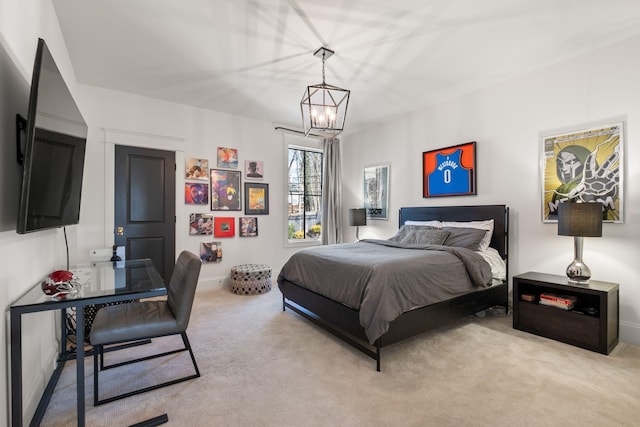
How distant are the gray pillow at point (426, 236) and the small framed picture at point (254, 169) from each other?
258 cm

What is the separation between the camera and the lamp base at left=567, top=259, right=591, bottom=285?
262cm

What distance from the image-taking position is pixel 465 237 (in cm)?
344

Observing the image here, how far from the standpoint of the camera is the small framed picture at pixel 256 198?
4.88 metres

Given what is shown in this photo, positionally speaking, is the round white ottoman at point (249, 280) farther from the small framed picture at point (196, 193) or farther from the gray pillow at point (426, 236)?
the gray pillow at point (426, 236)

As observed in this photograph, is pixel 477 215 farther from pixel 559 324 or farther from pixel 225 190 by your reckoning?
pixel 225 190

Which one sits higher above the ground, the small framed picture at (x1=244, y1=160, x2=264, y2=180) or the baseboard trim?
the small framed picture at (x1=244, y1=160, x2=264, y2=180)

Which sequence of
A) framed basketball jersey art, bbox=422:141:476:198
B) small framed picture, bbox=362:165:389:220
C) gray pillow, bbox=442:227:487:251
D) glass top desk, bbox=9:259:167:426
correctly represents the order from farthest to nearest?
small framed picture, bbox=362:165:389:220 → framed basketball jersey art, bbox=422:141:476:198 → gray pillow, bbox=442:227:487:251 → glass top desk, bbox=9:259:167:426

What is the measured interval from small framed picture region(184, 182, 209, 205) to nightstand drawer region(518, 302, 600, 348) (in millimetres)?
4199

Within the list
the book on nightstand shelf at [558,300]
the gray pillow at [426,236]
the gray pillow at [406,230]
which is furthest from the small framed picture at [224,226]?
the book on nightstand shelf at [558,300]

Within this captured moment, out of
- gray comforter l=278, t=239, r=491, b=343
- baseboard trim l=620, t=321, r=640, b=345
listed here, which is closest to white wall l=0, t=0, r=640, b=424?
baseboard trim l=620, t=321, r=640, b=345

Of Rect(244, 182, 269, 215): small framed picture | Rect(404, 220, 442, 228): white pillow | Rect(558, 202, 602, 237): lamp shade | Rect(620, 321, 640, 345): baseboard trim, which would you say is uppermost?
Rect(244, 182, 269, 215): small framed picture

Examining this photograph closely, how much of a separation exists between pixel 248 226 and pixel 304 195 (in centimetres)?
135

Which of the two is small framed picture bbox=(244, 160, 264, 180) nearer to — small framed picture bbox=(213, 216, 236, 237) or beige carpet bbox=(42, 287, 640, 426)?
small framed picture bbox=(213, 216, 236, 237)

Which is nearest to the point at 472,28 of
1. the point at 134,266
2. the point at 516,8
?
the point at 516,8
